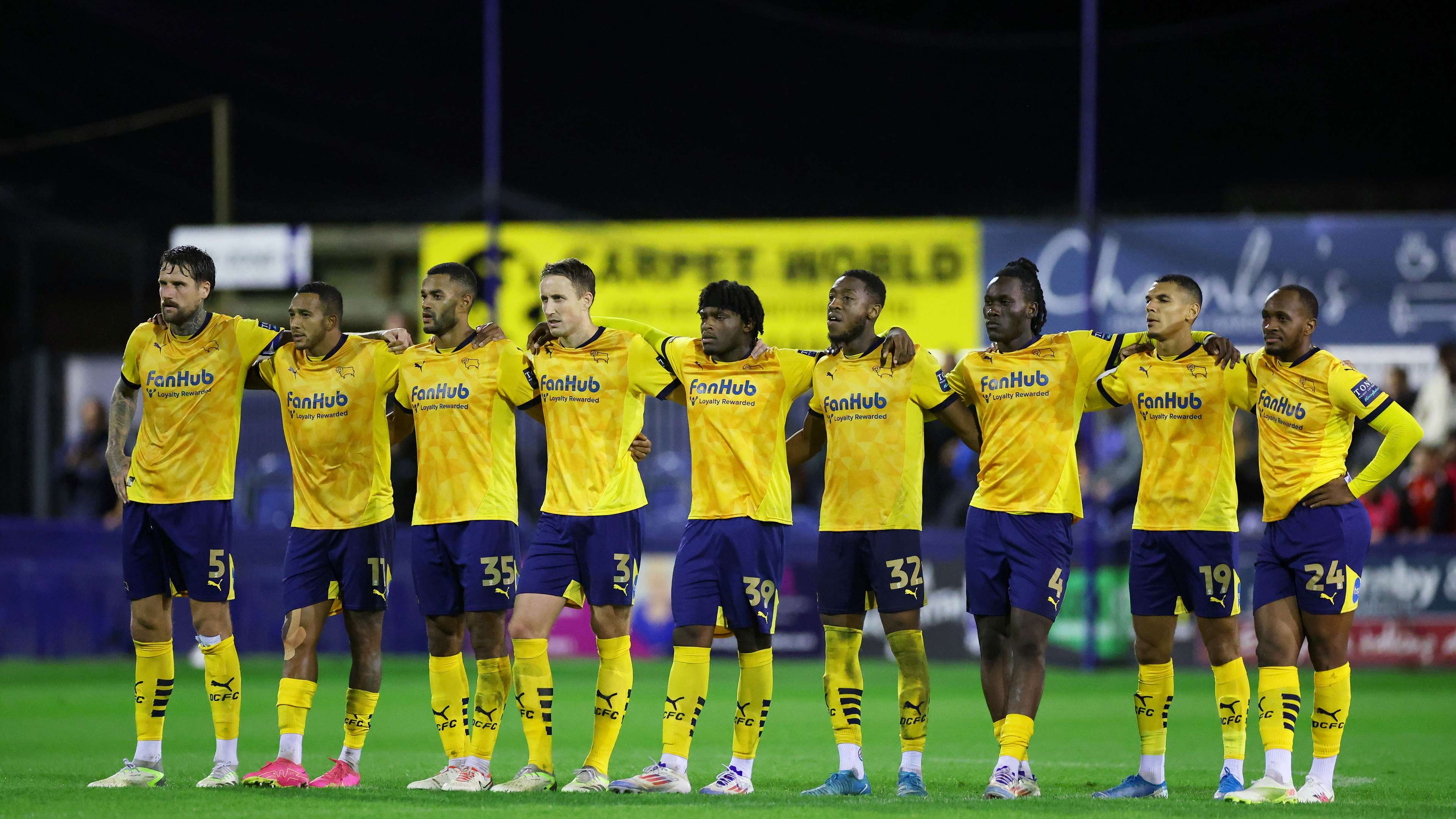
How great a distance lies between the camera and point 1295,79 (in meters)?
29.1

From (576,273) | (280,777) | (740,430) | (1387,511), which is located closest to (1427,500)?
(1387,511)

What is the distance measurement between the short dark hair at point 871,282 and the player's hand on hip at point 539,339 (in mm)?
1587

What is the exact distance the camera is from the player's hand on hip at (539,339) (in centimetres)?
917

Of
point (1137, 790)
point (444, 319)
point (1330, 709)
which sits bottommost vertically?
point (1137, 790)

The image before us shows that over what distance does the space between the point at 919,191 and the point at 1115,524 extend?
12.4 metres

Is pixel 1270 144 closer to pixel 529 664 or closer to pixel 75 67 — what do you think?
pixel 75 67

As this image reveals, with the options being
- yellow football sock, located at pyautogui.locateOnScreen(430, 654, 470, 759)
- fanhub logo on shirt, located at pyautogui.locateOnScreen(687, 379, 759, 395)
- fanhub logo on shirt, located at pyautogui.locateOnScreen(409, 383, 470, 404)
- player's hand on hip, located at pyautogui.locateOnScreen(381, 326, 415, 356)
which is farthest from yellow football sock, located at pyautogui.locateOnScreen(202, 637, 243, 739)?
fanhub logo on shirt, located at pyautogui.locateOnScreen(687, 379, 759, 395)

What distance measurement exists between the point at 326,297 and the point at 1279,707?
5.40m

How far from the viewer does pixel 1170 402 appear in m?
9.10

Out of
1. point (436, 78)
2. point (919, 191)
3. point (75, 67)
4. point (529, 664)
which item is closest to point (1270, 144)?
point (919, 191)

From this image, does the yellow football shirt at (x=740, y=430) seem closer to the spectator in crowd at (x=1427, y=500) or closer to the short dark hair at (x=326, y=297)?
the short dark hair at (x=326, y=297)

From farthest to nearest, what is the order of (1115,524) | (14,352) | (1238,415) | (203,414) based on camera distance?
(14,352), (1238,415), (1115,524), (203,414)

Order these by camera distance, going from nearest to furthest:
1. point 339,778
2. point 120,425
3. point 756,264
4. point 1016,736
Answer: point 1016,736
point 339,778
point 120,425
point 756,264

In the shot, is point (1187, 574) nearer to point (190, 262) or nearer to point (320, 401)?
point (320, 401)
